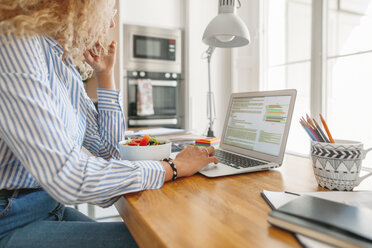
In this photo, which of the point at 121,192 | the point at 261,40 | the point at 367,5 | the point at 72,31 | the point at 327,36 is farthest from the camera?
the point at 261,40

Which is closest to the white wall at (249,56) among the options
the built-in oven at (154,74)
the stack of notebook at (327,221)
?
the built-in oven at (154,74)

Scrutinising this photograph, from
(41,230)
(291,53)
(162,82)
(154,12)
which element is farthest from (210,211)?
(154,12)

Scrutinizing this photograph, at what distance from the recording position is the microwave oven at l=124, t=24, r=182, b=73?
9.30 ft

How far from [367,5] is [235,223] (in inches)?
75.6

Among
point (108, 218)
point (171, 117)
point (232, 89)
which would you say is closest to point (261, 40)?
point (232, 89)

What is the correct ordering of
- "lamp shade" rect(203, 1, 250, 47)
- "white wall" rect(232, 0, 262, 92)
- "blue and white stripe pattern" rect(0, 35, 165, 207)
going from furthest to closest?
"white wall" rect(232, 0, 262, 92), "lamp shade" rect(203, 1, 250, 47), "blue and white stripe pattern" rect(0, 35, 165, 207)

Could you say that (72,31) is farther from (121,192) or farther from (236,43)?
(236,43)

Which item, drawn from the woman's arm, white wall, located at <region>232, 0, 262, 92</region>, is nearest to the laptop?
the woman's arm

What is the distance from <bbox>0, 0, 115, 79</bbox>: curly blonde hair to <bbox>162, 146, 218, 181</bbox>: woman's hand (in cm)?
45

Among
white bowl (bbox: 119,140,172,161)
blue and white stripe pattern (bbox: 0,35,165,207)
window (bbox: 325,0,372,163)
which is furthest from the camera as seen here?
window (bbox: 325,0,372,163)

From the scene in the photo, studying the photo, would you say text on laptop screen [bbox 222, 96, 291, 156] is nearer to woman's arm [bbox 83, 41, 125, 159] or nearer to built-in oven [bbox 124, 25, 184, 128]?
woman's arm [bbox 83, 41, 125, 159]

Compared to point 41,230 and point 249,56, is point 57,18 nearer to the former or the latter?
point 41,230

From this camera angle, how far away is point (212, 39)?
136cm

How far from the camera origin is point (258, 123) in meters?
0.98
